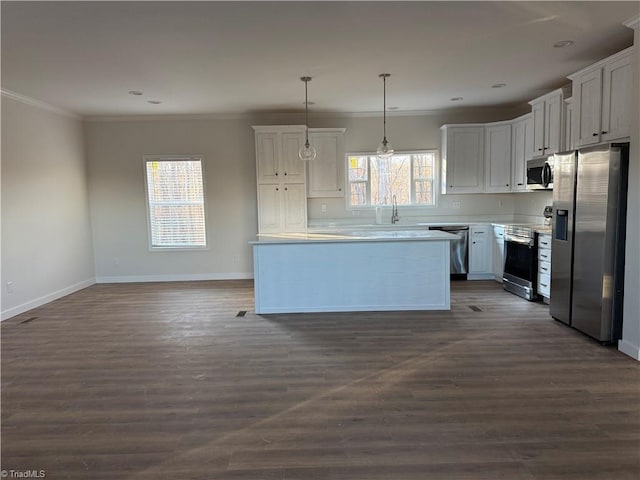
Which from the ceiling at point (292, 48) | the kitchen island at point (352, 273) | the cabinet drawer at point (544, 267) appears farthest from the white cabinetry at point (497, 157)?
the kitchen island at point (352, 273)

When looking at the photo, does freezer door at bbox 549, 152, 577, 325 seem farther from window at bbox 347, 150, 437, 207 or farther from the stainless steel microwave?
window at bbox 347, 150, 437, 207

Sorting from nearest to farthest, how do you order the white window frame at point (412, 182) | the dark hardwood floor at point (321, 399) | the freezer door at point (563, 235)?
the dark hardwood floor at point (321, 399), the freezer door at point (563, 235), the white window frame at point (412, 182)

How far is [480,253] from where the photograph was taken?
6.13 metres

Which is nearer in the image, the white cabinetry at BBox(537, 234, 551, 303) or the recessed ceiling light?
the recessed ceiling light

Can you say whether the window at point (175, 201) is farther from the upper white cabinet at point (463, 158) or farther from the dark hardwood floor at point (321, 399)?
the upper white cabinet at point (463, 158)

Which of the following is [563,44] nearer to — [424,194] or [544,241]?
[544,241]

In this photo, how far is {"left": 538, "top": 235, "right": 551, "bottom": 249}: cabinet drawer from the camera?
461 centimetres

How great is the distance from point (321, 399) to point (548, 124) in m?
4.57

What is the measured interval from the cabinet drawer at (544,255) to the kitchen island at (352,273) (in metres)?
1.23

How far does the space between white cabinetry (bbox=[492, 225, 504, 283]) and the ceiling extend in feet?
6.49

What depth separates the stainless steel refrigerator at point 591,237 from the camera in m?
3.29

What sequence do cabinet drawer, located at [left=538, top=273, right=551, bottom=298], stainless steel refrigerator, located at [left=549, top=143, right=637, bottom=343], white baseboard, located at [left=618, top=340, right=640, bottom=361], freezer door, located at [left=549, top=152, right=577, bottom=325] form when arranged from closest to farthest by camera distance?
white baseboard, located at [left=618, top=340, right=640, bottom=361] < stainless steel refrigerator, located at [left=549, top=143, right=637, bottom=343] < freezer door, located at [left=549, top=152, right=577, bottom=325] < cabinet drawer, located at [left=538, top=273, right=551, bottom=298]

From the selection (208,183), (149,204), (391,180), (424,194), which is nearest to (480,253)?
(424,194)

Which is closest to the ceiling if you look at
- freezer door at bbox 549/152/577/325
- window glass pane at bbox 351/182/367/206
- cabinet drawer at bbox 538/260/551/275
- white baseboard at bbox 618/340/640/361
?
freezer door at bbox 549/152/577/325
